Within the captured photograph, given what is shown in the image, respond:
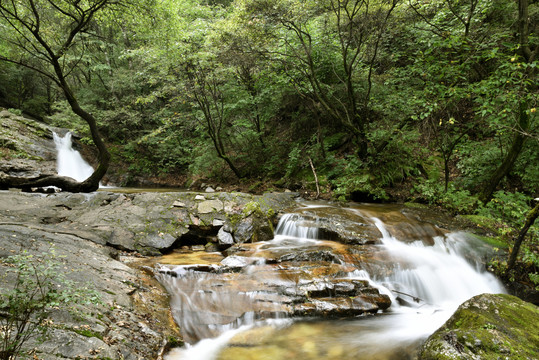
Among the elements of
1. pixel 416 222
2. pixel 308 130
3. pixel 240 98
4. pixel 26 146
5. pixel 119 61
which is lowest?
pixel 416 222

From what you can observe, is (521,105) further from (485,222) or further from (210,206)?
(210,206)

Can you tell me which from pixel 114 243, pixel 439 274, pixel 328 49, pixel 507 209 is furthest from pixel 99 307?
pixel 328 49

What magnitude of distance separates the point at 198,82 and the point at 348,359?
11.0 meters

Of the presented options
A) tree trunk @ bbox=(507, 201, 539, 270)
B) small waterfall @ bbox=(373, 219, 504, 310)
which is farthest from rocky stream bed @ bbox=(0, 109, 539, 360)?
tree trunk @ bbox=(507, 201, 539, 270)

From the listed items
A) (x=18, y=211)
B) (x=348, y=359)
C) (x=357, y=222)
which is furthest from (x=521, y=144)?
(x=18, y=211)

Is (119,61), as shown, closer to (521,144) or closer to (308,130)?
(308,130)

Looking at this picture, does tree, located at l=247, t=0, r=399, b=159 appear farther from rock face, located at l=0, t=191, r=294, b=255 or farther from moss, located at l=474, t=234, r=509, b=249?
rock face, located at l=0, t=191, r=294, b=255

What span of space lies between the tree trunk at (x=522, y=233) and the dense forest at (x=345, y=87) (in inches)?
8.3

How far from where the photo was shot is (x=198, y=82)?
11.5 m

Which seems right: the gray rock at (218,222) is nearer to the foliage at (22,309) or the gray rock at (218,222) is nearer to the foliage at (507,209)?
the foliage at (22,309)

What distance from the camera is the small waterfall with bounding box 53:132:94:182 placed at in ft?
43.4

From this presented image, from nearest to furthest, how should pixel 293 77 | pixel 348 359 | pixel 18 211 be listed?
pixel 348 359
pixel 18 211
pixel 293 77

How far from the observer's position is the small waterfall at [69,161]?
13.2m

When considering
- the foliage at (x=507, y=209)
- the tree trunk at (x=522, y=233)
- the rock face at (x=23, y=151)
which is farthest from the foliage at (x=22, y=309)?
the rock face at (x=23, y=151)
